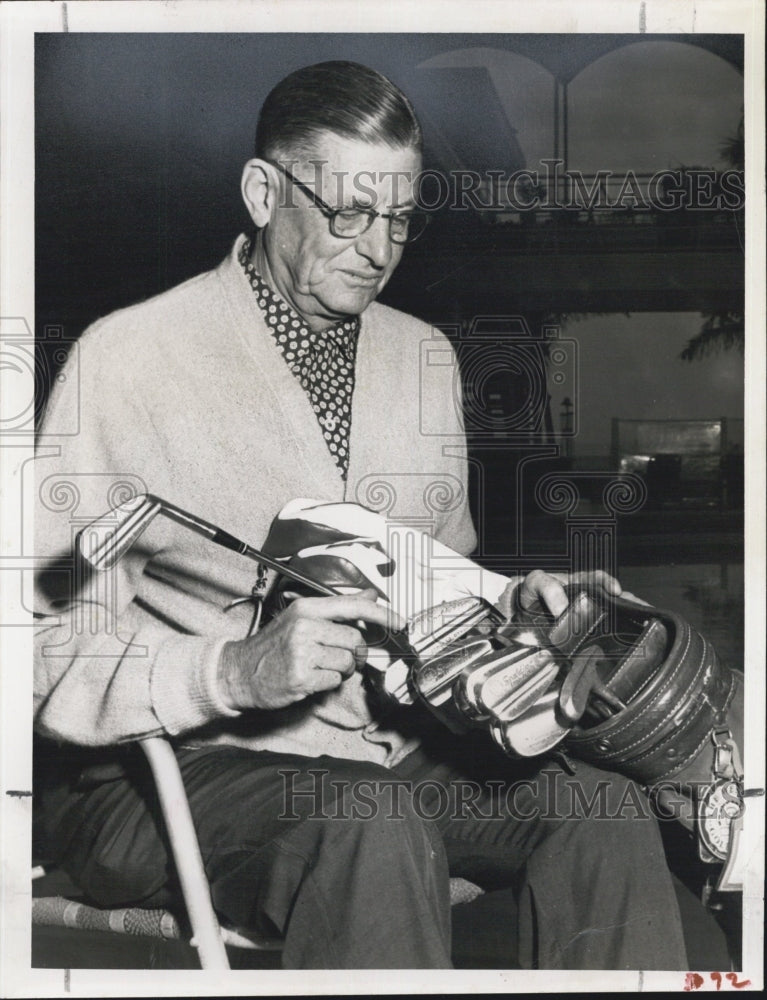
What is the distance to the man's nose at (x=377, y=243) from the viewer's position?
2625 millimetres

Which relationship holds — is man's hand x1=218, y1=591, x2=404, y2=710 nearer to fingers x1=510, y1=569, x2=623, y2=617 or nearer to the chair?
the chair

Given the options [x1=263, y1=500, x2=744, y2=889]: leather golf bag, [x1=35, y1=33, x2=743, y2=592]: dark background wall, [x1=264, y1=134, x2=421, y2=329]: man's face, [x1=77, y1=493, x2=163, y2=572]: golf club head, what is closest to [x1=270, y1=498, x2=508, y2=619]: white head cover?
[x1=263, y1=500, x2=744, y2=889]: leather golf bag

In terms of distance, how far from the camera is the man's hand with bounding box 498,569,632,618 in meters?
2.63

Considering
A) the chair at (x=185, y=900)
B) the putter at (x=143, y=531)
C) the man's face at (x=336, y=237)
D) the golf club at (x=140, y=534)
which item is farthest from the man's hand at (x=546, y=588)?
the man's face at (x=336, y=237)

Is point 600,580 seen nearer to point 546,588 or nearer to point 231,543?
point 546,588

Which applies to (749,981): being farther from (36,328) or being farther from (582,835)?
(36,328)

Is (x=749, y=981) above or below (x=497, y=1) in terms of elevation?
below

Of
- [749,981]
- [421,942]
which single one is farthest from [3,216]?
[749,981]

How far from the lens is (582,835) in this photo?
2600 mm

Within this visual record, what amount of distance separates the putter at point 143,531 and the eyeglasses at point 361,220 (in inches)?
29.7

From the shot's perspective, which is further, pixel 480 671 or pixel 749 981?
pixel 749 981

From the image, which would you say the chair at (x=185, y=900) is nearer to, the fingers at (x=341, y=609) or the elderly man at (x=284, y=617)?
the elderly man at (x=284, y=617)

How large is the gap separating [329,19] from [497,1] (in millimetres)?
408

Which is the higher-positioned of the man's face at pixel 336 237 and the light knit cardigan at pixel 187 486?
the man's face at pixel 336 237
